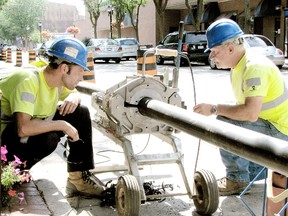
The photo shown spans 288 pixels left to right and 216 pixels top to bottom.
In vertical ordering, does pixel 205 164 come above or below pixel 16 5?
below

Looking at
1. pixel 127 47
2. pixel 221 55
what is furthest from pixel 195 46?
pixel 221 55

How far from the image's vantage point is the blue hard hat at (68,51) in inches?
152

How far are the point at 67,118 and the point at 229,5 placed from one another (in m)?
35.0

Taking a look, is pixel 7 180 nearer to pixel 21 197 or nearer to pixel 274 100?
pixel 21 197

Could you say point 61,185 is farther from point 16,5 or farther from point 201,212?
point 16,5

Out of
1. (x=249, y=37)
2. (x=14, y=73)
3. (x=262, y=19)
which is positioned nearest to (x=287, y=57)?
(x=262, y=19)

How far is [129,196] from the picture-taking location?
12.2ft

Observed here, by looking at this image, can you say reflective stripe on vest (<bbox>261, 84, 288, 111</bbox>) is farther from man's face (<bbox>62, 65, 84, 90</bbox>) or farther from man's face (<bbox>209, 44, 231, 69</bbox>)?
man's face (<bbox>62, 65, 84, 90</bbox>)

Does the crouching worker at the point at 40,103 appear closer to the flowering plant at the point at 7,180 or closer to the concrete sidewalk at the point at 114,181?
the concrete sidewalk at the point at 114,181

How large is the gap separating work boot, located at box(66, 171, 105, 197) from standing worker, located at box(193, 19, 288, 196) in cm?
115

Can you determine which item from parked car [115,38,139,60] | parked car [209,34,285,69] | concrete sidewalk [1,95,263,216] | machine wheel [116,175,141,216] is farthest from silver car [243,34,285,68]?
machine wheel [116,175,141,216]

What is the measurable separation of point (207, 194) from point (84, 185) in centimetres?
114

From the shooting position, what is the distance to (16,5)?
291 feet

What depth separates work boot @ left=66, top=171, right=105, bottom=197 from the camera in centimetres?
443
